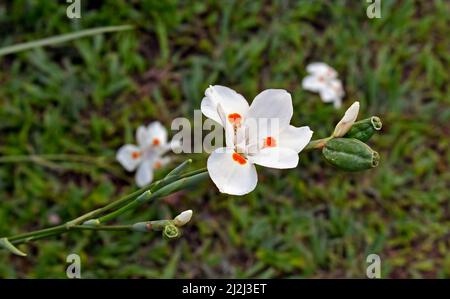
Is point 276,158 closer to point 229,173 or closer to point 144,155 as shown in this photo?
point 229,173

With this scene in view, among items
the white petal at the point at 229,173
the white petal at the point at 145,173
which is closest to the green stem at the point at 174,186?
the white petal at the point at 229,173

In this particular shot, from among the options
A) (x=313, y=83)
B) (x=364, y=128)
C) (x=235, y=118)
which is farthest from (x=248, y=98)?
(x=364, y=128)

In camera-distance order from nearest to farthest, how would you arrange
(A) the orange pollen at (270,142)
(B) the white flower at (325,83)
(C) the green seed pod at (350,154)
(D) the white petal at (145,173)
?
(C) the green seed pod at (350,154), (A) the orange pollen at (270,142), (D) the white petal at (145,173), (B) the white flower at (325,83)

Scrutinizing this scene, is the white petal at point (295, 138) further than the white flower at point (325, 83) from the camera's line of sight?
No

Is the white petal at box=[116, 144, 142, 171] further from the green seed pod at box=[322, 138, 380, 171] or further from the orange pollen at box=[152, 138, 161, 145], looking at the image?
the green seed pod at box=[322, 138, 380, 171]

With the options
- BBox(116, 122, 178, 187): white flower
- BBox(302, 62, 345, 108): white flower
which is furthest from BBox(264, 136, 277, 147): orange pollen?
BBox(302, 62, 345, 108): white flower

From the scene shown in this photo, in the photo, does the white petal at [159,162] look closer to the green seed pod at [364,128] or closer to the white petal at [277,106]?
the white petal at [277,106]

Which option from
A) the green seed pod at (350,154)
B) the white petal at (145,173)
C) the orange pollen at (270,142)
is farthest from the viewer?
the white petal at (145,173)

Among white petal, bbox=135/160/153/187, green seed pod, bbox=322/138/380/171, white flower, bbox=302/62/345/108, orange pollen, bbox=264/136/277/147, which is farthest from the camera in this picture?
white flower, bbox=302/62/345/108

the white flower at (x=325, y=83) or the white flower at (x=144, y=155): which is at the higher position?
the white flower at (x=325, y=83)
